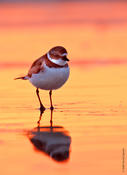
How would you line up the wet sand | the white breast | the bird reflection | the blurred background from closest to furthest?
the wet sand < the bird reflection < the white breast < the blurred background

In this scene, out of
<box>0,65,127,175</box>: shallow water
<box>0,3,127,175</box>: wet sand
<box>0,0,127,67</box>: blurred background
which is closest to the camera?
<box>0,65,127,175</box>: shallow water

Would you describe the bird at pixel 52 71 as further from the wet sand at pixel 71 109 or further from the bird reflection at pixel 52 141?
the bird reflection at pixel 52 141

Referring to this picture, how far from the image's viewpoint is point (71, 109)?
10219mm

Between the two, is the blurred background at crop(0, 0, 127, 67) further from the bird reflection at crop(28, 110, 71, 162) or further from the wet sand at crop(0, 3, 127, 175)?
the bird reflection at crop(28, 110, 71, 162)

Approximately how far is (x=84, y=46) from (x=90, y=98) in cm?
644

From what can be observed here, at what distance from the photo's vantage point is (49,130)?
879 cm

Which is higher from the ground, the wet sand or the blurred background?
the blurred background

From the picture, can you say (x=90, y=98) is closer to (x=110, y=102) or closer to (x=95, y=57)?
(x=110, y=102)

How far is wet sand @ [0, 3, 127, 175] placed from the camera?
23.5 feet

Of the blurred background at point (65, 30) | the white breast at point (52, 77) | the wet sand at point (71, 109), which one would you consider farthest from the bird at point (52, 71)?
the blurred background at point (65, 30)

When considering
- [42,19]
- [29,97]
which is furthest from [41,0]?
[29,97]

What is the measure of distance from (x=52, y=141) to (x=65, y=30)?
12.3 metres

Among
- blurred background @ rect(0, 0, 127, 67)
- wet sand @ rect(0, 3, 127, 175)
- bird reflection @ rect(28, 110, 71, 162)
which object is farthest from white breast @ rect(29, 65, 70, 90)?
blurred background @ rect(0, 0, 127, 67)

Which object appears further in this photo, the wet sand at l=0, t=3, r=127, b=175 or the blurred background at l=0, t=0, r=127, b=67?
the blurred background at l=0, t=0, r=127, b=67
